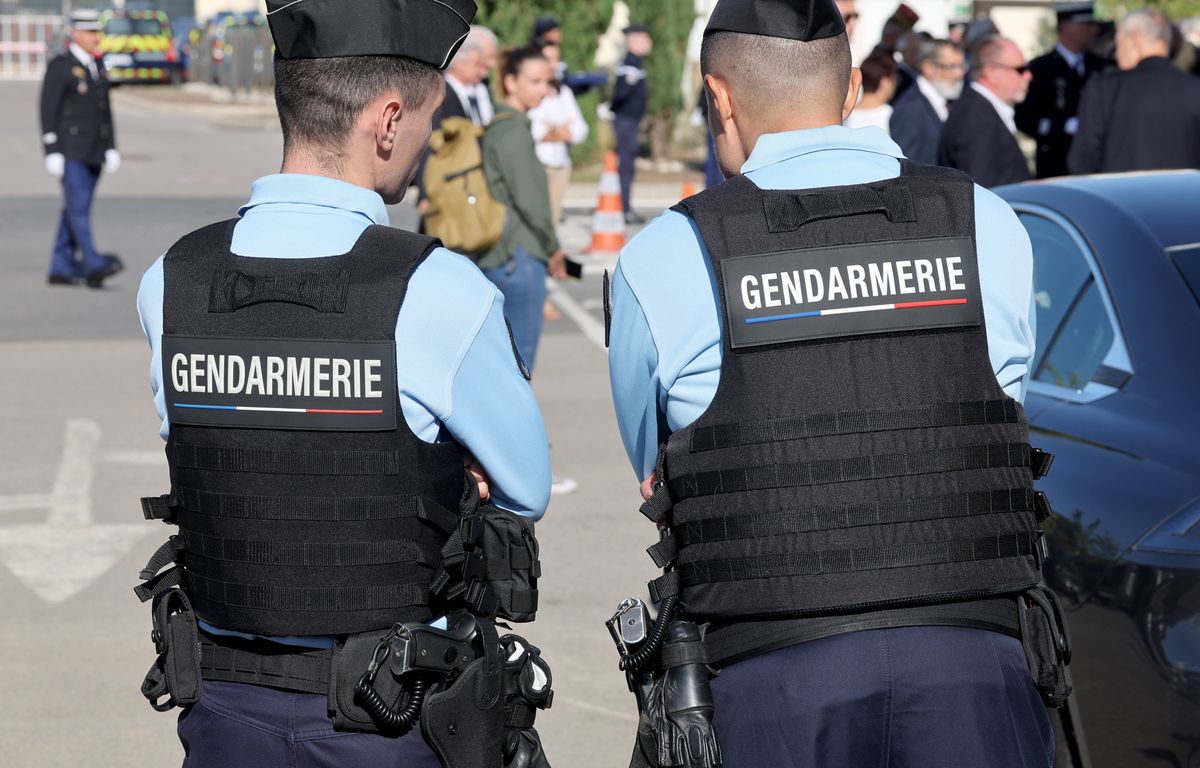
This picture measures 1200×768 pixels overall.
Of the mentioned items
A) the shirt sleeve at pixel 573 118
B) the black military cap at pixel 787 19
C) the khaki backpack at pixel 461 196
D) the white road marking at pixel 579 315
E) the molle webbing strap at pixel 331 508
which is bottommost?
the white road marking at pixel 579 315

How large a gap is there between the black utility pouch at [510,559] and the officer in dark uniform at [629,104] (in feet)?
49.3

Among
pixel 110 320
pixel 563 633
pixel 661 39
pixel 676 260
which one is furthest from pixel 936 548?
pixel 661 39

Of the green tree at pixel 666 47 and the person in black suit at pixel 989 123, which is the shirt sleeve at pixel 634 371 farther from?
the green tree at pixel 666 47

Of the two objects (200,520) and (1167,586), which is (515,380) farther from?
(1167,586)

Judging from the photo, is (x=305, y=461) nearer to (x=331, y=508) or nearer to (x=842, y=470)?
(x=331, y=508)

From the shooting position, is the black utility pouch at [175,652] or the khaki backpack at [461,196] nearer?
the black utility pouch at [175,652]

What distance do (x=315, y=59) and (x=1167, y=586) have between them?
1969 millimetres

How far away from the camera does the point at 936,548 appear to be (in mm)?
2438

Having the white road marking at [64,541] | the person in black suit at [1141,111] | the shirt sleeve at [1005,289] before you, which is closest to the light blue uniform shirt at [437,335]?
the shirt sleeve at [1005,289]

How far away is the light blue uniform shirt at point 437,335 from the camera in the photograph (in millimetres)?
2424

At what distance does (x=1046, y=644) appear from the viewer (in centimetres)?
252

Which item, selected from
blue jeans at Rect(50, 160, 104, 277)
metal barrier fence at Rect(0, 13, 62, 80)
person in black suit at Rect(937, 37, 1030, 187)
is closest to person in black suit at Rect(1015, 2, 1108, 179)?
person in black suit at Rect(937, 37, 1030, 187)

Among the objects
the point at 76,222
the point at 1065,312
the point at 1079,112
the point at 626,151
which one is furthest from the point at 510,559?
the point at 626,151

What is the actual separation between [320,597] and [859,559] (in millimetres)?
847
